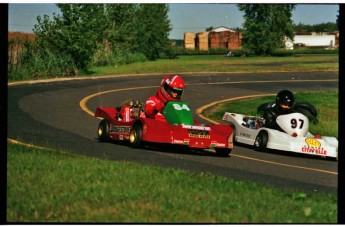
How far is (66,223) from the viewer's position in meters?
7.01

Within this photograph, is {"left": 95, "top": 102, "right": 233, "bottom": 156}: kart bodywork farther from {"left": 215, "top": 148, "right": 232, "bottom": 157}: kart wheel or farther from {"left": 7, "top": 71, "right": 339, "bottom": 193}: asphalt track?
{"left": 7, "top": 71, "right": 339, "bottom": 193}: asphalt track

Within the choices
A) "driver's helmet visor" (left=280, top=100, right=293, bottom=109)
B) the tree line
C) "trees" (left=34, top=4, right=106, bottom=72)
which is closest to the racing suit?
"driver's helmet visor" (left=280, top=100, right=293, bottom=109)

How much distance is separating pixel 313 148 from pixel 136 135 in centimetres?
395

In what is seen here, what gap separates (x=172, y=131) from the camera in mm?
12953

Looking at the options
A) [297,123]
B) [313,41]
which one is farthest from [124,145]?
[313,41]

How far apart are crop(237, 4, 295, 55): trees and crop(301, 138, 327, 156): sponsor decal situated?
391 cm

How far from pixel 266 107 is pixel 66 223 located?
1015 cm

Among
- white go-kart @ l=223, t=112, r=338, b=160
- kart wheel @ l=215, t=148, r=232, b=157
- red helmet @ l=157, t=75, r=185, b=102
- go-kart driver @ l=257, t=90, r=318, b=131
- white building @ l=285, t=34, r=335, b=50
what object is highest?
white building @ l=285, t=34, r=335, b=50

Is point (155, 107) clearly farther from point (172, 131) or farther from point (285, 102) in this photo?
point (285, 102)

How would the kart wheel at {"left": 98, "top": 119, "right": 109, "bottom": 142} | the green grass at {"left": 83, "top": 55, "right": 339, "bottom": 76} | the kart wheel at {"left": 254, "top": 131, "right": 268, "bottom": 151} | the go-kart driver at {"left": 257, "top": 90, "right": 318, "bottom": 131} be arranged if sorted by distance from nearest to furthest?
the kart wheel at {"left": 98, "top": 119, "right": 109, "bottom": 142} → the kart wheel at {"left": 254, "top": 131, "right": 268, "bottom": 151} → the go-kart driver at {"left": 257, "top": 90, "right": 318, "bottom": 131} → the green grass at {"left": 83, "top": 55, "right": 339, "bottom": 76}

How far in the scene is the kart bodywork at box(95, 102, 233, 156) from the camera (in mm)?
12961
